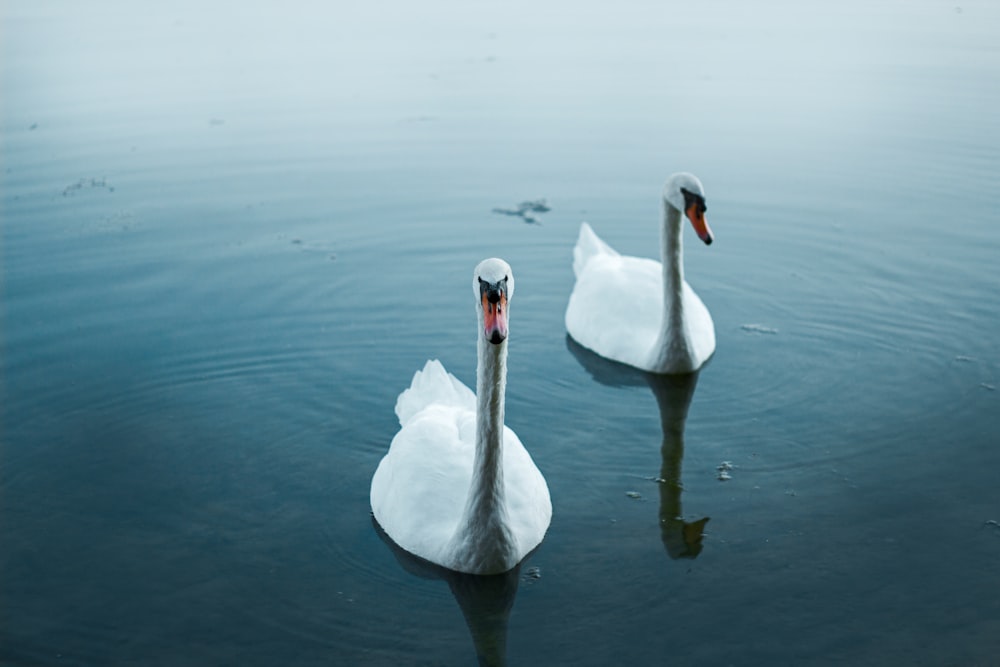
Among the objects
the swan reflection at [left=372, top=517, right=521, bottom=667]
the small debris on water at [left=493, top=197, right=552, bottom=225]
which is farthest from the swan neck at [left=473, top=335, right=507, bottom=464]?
the small debris on water at [left=493, top=197, right=552, bottom=225]

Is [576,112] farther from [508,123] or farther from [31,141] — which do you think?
[31,141]

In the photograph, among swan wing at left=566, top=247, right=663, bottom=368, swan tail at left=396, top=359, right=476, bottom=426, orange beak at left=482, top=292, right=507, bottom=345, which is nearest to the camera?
orange beak at left=482, top=292, right=507, bottom=345

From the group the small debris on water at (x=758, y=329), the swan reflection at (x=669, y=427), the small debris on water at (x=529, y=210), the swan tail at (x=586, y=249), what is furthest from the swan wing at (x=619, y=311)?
the small debris on water at (x=529, y=210)

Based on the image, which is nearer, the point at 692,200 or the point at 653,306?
the point at 692,200

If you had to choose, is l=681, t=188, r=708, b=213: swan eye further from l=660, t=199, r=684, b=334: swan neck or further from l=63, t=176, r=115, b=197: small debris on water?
l=63, t=176, r=115, b=197: small debris on water

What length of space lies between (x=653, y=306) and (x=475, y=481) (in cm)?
379

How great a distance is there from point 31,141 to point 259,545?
441 inches

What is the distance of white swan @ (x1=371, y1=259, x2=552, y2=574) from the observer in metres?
5.98

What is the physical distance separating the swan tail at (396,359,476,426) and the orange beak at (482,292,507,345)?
1791 mm

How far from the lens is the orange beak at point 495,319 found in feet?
18.6

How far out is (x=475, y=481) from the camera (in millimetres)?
6133

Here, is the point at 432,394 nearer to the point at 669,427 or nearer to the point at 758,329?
the point at 669,427

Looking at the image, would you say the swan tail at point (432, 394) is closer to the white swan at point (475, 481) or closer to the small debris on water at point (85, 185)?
the white swan at point (475, 481)

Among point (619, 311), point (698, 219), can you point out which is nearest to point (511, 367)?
point (619, 311)
